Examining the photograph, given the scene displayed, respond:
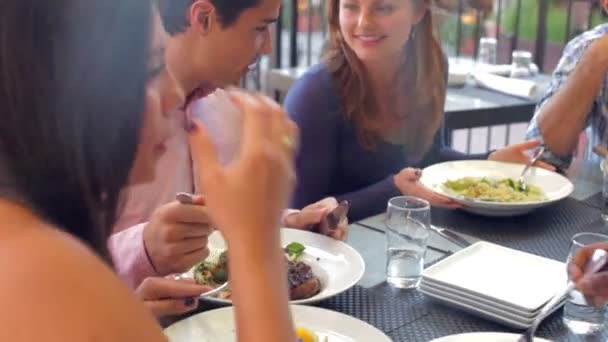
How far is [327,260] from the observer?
4.87ft

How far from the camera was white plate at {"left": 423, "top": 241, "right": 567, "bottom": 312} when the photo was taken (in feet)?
4.32

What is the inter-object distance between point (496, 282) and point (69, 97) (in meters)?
0.88

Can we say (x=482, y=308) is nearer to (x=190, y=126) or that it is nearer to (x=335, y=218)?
(x=335, y=218)

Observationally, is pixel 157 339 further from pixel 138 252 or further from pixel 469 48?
pixel 469 48

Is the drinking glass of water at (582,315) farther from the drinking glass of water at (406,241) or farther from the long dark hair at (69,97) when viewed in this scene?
the long dark hair at (69,97)

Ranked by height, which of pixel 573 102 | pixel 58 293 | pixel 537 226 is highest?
pixel 58 293

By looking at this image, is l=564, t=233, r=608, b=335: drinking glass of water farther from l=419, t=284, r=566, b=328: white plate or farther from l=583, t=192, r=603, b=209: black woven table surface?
l=583, t=192, r=603, b=209: black woven table surface

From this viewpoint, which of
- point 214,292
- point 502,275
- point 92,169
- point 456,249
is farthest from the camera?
point 456,249

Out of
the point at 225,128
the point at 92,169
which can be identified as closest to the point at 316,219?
the point at 225,128

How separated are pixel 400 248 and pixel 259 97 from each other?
25.1 inches

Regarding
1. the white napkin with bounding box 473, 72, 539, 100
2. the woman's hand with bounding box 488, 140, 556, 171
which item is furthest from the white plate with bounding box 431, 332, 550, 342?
the white napkin with bounding box 473, 72, 539, 100

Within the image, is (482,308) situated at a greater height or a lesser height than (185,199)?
lesser

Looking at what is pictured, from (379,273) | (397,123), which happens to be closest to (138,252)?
(379,273)

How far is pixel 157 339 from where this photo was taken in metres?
0.79
